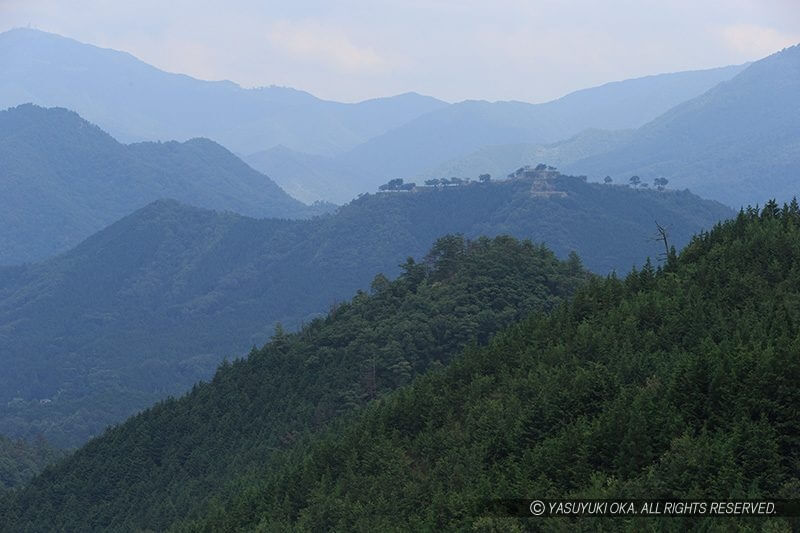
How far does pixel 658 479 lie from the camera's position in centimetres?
3550

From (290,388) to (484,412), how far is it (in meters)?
42.6

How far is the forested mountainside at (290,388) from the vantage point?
86.5m

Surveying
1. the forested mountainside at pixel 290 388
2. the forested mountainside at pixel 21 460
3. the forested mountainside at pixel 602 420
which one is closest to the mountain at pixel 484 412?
the forested mountainside at pixel 602 420

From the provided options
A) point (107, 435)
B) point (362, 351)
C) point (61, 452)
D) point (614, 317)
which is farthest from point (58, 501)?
point (61, 452)

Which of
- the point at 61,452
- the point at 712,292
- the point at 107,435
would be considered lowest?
the point at 61,452

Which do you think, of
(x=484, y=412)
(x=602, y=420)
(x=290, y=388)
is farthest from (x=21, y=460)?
(x=602, y=420)

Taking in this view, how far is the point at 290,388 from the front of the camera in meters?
94.6

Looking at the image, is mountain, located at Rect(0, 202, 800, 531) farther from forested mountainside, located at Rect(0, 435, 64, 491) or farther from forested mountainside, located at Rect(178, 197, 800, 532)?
forested mountainside, located at Rect(0, 435, 64, 491)

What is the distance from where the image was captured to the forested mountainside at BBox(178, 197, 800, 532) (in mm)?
35469

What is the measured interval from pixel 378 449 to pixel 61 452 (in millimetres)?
122251

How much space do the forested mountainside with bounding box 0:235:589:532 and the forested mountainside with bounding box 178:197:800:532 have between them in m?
12.1

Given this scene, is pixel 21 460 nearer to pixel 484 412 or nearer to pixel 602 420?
pixel 484 412

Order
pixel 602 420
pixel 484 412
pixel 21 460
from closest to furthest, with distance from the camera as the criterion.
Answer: pixel 602 420 → pixel 484 412 → pixel 21 460

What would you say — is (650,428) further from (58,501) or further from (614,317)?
(58,501)
